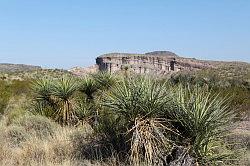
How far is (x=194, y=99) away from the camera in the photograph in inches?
359

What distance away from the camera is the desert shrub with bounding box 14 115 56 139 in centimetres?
1334

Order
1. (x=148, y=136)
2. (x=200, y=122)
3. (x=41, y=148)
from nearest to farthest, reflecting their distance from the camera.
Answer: (x=200, y=122) < (x=148, y=136) < (x=41, y=148)

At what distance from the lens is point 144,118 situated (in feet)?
30.3

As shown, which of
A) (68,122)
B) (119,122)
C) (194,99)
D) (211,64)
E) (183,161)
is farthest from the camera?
(211,64)

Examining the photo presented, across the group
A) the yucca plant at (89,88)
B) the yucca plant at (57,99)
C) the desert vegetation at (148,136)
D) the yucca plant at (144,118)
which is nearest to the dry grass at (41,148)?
the desert vegetation at (148,136)

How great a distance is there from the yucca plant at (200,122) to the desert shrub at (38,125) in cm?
510

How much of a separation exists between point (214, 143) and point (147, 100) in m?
1.56

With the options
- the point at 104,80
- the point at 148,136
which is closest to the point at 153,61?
the point at 104,80

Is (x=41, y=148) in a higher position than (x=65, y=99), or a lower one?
lower

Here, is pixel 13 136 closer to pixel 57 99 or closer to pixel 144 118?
pixel 57 99

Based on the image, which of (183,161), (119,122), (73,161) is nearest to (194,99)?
(183,161)

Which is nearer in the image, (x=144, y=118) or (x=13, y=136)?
(x=144, y=118)

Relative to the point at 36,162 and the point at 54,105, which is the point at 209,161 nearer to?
the point at 36,162

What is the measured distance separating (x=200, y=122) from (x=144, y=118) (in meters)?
1.16
